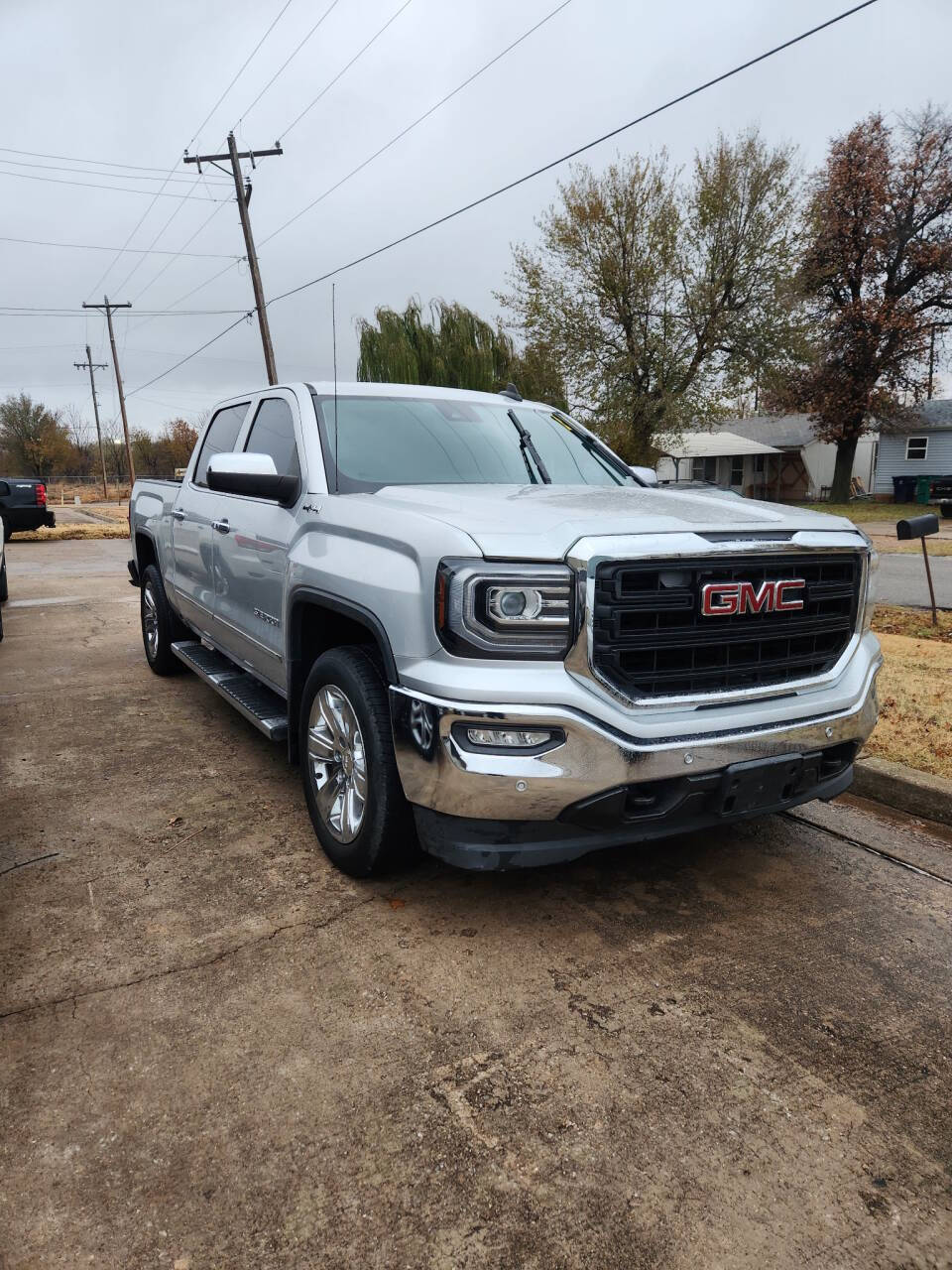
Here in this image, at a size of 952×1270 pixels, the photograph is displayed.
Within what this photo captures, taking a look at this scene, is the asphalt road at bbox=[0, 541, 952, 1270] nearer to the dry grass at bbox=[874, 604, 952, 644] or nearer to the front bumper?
the front bumper

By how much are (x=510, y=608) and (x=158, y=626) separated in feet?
15.5

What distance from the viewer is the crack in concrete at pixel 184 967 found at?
264cm

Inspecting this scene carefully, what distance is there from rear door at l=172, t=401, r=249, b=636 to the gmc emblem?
3081mm

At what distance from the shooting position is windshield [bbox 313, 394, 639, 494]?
3904mm

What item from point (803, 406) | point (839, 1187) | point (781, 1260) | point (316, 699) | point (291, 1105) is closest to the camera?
point (781, 1260)

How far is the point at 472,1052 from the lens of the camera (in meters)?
2.44

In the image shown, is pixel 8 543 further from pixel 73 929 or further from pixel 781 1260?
pixel 781 1260

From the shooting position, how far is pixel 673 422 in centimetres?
3005

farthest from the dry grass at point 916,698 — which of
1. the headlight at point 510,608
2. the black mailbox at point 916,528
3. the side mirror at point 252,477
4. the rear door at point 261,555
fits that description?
the side mirror at point 252,477

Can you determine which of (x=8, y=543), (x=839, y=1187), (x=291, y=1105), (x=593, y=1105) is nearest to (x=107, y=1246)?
(x=291, y=1105)

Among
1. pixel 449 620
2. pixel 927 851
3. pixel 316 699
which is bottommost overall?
pixel 927 851

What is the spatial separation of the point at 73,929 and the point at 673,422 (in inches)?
1154

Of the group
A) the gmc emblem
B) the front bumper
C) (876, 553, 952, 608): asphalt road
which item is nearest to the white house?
(876, 553, 952, 608): asphalt road

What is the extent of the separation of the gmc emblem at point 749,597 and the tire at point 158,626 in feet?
15.2
